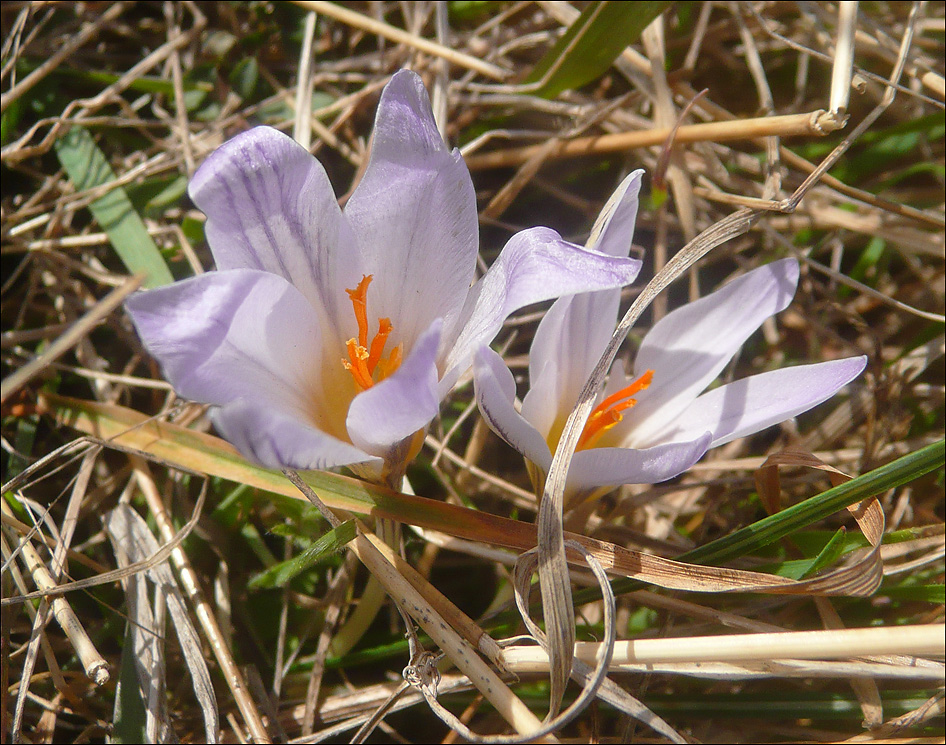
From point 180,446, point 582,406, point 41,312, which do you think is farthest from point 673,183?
point 41,312

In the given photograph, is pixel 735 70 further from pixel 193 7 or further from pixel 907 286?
pixel 193 7

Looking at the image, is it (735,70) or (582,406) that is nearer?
(582,406)

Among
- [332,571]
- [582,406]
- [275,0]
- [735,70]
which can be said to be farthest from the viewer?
[735,70]

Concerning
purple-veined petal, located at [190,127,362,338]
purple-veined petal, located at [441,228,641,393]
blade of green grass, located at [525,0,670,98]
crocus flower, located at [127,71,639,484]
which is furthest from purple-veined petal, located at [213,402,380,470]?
blade of green grass, located at [525,0,670,98]

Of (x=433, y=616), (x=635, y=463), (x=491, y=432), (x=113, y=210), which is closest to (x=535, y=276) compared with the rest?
(x=635, y=463)

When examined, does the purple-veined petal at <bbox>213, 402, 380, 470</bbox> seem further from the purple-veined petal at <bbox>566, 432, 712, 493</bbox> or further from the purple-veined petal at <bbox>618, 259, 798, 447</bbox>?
the purple-veined petal at <bbox>618, 259, 798, 447</bbox>

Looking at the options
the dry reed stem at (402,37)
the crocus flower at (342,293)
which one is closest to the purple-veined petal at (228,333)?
the crocus flower at (342,293)
